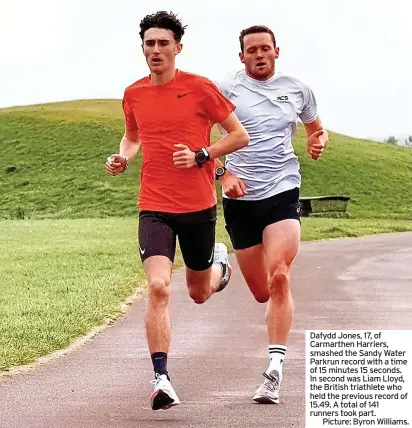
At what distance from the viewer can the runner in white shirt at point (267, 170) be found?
28.3 ft

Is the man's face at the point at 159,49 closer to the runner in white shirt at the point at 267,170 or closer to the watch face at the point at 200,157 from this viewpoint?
the watch face at the point at 200,157

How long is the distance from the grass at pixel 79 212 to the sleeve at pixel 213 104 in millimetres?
3027

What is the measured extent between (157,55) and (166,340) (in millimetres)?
1714

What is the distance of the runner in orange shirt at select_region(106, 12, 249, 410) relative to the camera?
26.1 feet

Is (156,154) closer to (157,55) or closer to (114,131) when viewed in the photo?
(157,55)

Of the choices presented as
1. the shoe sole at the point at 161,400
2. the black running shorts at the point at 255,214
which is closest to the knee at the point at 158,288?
the shoe sole at the point at 161,400

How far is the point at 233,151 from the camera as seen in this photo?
840 cm

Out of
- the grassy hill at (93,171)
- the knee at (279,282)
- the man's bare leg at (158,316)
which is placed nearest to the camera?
the man's bare leg at (158,316)

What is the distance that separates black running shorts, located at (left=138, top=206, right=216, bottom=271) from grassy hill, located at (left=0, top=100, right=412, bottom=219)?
43236mm

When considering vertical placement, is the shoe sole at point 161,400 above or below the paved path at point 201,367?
above

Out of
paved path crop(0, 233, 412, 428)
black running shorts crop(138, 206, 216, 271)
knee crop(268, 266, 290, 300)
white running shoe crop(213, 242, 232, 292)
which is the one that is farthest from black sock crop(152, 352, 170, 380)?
white running shoe crop(213, 242, 232, 292)

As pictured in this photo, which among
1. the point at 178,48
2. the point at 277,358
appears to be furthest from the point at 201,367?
the point at 178,48

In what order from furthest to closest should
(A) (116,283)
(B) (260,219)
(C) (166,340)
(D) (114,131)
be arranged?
(D) (114,131), (A) (116,283), (B) (260,219), (C) (166,340)

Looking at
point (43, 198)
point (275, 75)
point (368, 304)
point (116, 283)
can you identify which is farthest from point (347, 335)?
point (43, 198)
